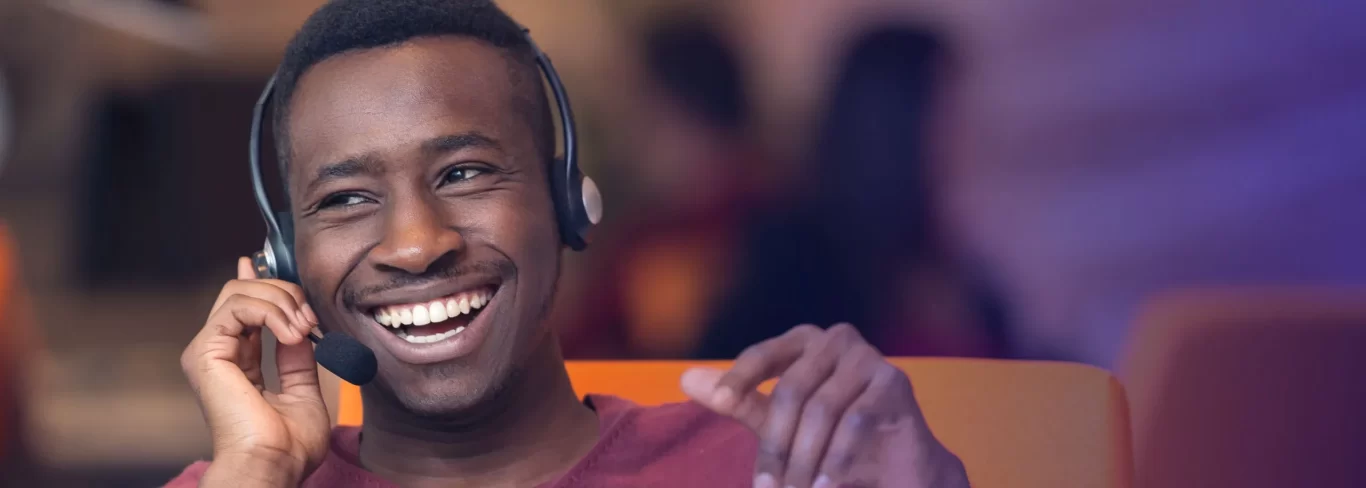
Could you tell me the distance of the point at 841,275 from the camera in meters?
1.50

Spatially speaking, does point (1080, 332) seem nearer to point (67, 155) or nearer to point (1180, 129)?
point (1180, 129)

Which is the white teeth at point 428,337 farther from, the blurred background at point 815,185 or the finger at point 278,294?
the blurred background at point 815,185

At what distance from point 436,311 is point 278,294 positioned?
0.51ft

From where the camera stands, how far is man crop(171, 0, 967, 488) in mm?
1100

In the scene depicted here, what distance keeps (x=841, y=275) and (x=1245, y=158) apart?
52 centimetres

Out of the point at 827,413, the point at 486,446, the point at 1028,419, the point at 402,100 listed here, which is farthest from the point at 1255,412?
the point at 402,100

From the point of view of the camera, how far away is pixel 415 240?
110 cm

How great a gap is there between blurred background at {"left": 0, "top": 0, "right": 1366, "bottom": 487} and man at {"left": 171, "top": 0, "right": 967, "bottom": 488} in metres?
0.29

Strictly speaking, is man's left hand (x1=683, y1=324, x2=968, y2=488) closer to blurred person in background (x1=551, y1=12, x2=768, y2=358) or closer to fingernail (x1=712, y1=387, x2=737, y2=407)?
fingernail (x1=712, y1=387, x2=737, y2=407)

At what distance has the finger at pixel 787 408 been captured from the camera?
0.91m

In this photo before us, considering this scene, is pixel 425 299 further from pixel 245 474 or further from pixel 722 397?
pixel 722 397

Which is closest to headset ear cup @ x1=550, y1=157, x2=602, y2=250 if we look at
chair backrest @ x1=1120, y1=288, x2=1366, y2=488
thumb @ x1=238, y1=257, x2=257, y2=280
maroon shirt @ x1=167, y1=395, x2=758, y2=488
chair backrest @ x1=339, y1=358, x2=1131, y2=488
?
maroon shirt @ x1=167, y1=395, x2=758, y2=488

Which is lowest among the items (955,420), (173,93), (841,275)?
(955,420)

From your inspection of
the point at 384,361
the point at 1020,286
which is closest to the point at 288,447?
the point at 384,361
